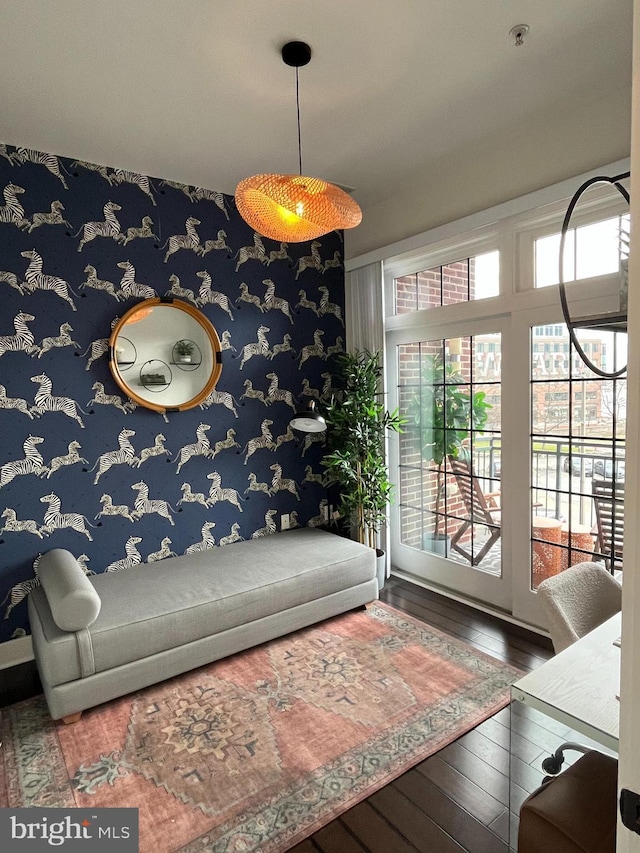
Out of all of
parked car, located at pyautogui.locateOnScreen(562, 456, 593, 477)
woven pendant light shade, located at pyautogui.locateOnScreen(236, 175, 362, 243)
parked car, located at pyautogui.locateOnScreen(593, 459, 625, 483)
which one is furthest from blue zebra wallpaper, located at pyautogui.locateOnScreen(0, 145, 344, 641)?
parked car, located at pyautogui.locateOnScreen(593, 459, 625, 483)

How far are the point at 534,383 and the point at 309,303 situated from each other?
1796mm

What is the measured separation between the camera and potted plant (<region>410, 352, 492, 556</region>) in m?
3.42

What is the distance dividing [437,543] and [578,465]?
4.12 feet

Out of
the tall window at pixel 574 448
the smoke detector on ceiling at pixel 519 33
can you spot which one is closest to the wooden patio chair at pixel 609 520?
the tall window at pixel 574 448

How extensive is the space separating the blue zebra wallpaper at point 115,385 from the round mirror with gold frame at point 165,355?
0.08 metres

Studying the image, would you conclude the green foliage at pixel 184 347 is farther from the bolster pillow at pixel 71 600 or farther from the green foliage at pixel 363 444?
the bolster pillow at pixel 71 600

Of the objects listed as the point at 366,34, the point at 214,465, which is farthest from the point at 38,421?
the point at 366,34

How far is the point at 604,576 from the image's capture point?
6.31 ft

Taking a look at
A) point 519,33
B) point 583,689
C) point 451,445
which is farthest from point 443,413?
point 583,689

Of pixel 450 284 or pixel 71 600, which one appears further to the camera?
pixel 450 284

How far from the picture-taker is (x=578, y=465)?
9.27ft

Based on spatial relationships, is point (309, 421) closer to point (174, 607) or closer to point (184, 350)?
point (184, 350)

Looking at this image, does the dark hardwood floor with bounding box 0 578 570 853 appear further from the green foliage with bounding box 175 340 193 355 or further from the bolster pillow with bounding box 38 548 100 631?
the green foliage with bounding box 175 340 193 355

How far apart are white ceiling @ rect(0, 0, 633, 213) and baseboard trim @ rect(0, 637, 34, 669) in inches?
108
